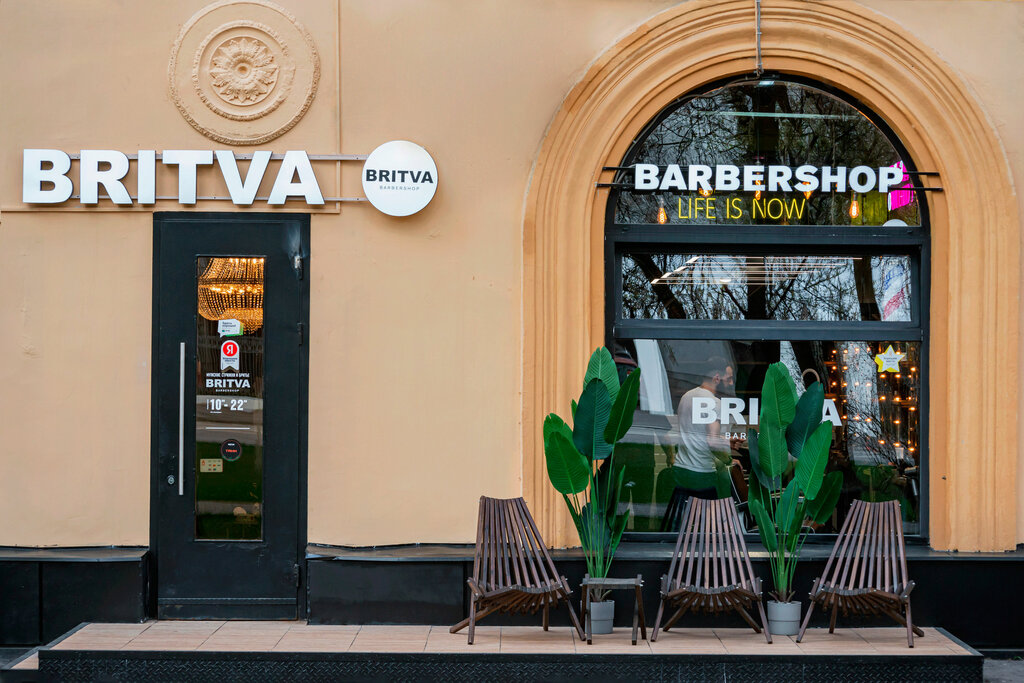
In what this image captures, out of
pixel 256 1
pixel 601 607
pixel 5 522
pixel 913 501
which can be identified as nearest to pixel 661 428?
pixel 601 607

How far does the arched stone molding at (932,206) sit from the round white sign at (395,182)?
0.75 metres

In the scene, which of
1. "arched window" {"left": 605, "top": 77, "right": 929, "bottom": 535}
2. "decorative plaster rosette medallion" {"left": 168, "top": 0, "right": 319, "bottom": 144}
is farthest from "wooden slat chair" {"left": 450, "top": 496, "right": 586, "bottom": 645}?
"decorative plaster rosette medallion" {"left": 168, "top": 0, "right": 319, "bottom": 144}

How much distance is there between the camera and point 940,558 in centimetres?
629

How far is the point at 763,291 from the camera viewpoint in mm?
6793

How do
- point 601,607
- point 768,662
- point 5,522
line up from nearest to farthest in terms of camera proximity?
point 768,662 < point 601,607 < point 5,522

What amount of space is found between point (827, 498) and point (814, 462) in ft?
1.31

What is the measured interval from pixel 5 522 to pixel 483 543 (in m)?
3.24

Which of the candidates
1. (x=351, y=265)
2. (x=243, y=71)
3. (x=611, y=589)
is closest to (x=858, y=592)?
(x=611, y=589)

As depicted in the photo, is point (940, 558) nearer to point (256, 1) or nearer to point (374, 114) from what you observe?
point (374, 114)

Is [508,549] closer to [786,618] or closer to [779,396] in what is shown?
[786,618]

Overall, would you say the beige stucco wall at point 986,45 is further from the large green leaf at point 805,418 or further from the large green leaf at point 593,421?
the large green leaf at point 593,421

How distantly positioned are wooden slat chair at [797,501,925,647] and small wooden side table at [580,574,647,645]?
988 millimetres

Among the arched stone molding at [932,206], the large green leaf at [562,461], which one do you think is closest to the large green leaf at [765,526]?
the large green leaf at [562,461]

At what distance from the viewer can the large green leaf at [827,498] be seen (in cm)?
617
